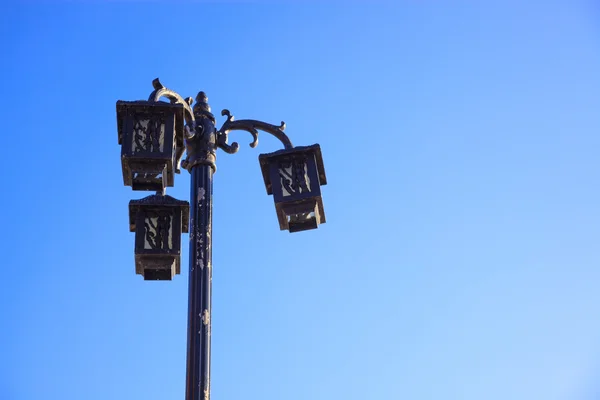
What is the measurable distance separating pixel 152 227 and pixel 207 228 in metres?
0.54

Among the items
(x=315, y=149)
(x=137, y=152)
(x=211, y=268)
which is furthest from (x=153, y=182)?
(x=315, y=149)

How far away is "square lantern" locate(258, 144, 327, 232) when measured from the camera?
6.73m

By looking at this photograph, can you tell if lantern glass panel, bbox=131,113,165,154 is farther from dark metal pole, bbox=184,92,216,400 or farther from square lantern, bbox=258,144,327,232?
square lantern, bbox=258,144,327,232

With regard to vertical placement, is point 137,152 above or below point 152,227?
above

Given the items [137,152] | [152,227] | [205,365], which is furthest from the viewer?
[152,227]

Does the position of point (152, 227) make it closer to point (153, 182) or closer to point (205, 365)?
point (153, 182)

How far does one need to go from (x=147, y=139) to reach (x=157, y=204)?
0.58 m

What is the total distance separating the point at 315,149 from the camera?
6836mm

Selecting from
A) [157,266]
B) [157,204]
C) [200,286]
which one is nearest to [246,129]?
[157,204]

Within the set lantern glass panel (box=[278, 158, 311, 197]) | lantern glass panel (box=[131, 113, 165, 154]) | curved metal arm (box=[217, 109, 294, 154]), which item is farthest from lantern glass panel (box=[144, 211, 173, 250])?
lantern glass panel (box=[278, 158, 311, 197])

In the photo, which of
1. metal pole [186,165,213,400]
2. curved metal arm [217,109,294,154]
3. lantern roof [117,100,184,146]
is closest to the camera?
metal pole [186,165,213,400]

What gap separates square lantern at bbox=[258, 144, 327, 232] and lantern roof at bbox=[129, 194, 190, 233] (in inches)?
26.9

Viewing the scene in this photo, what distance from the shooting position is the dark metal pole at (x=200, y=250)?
19.2 feet

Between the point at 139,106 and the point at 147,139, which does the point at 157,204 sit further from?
the point at 139,106
